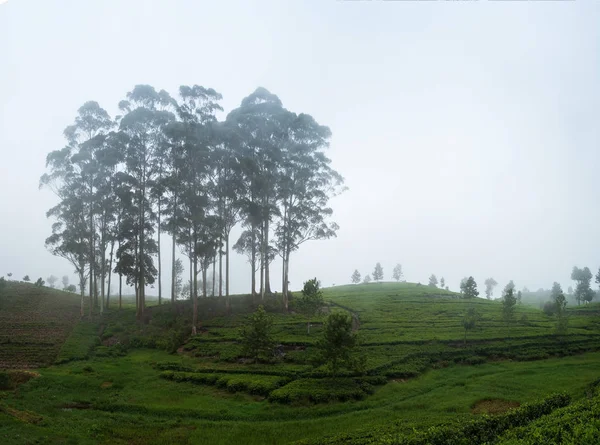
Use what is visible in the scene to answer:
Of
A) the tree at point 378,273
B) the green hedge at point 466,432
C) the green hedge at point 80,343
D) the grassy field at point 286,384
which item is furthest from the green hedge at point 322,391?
the tree at point 378,273

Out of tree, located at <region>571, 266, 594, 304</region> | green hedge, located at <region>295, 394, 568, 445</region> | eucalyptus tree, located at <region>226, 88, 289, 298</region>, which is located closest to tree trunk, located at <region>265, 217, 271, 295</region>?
eucalyptus tree, located at <region>226, 88, 289, 298</region>

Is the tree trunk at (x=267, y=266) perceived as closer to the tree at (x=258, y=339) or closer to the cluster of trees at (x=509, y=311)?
the tree at (x=258, y=339)

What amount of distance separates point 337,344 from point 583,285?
199 ft

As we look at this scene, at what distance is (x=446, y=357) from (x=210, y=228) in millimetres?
24268

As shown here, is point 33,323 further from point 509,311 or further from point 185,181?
point 509,311

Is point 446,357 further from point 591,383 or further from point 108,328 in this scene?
point 108,328

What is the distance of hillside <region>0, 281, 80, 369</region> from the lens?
28.7m

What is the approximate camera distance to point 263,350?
93.3ft

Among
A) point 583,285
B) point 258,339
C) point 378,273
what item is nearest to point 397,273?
point 378,273

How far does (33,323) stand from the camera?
36469 mm

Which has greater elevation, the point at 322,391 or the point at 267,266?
the point at 267,266

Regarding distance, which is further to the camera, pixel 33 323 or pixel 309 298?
pixel 33 323

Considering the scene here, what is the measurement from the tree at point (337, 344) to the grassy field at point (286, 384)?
1.11 metres

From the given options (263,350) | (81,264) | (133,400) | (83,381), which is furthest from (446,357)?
(81,264)
